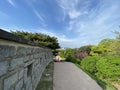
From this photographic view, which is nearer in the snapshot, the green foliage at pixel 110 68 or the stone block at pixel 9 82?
the stone block at pixel 9 82

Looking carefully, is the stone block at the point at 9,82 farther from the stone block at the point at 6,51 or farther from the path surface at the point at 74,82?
the path surface at the point at 74,82

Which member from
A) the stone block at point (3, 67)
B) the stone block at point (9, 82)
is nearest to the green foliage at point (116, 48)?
the stone block at point (9, 82)

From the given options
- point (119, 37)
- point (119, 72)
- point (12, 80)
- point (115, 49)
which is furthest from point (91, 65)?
point (12, 80)

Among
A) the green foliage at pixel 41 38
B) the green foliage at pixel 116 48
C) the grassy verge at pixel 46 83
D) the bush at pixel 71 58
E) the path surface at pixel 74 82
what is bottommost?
the path surface at pixel 74 82

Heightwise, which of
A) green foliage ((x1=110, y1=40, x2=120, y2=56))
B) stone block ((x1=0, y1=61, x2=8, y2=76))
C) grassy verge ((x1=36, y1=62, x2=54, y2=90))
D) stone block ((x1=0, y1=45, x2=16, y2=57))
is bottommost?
grassy verge ((x1=36, y1=62, x2=54, y2=90))

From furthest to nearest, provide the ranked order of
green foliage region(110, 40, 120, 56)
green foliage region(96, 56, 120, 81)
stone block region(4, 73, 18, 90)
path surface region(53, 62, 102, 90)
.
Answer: green foliage region(110, 40, 120, 56), green foliage region(96, 56, 120, 81), path surface region(53, 62, 102, 90), stone block region(4, 73, 18, 90)

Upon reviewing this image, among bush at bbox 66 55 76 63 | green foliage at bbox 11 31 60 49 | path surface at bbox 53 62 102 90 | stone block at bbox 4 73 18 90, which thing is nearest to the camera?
stone block at bbox 4 73 18 90

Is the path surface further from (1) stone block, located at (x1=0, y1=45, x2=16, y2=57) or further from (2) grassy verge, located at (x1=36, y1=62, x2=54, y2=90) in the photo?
(1) stone block, located at (x1=0, y1=45, x2=16, y2=57)

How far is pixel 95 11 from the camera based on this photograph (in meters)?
14.5

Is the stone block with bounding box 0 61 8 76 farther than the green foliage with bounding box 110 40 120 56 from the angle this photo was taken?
No

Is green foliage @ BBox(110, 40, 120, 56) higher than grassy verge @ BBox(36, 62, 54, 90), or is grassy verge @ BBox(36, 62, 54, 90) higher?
green foliage @ BBox(110, 40, 120, 56)

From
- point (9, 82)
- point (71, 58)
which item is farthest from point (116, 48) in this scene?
point (9, 82)

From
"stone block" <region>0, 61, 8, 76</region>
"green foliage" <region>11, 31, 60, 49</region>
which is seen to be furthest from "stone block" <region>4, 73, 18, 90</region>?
"green foliage" <region>11, 31, 60, 49</region>

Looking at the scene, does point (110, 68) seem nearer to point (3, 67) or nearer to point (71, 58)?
point (3, 67)
